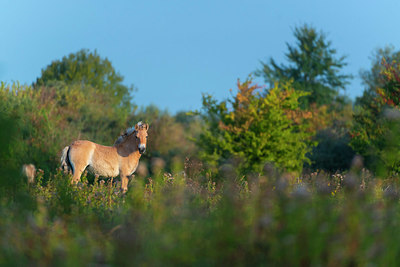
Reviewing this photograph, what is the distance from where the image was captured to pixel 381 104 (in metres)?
19.7

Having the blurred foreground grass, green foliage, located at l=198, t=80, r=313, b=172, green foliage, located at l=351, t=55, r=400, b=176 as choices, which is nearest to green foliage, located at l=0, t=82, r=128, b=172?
green foliage, located at l=198, t=80, r=313, b=172

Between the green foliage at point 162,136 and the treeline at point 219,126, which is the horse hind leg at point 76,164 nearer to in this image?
the treeline at point 219,126

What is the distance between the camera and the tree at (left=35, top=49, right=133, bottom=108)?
41.1 meters

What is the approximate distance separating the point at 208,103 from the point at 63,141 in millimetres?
6620

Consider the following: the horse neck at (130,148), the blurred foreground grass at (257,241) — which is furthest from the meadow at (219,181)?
the horse neck at (130,148)

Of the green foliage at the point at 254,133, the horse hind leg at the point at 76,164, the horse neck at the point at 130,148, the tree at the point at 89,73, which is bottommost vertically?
the horse hind leg at the point at 76,164

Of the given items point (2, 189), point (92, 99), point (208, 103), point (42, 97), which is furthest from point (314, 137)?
point (2, 189)

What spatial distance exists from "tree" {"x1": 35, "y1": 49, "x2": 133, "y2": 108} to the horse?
31.7 meters

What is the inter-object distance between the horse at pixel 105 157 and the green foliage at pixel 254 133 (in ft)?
26.7

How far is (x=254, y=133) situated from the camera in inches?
703

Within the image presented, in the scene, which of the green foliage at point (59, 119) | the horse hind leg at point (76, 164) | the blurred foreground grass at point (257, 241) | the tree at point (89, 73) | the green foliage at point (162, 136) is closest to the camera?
the blurred foreground grass at point (257, 241)

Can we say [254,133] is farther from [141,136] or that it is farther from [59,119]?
[59,119]

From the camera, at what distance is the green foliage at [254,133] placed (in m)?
17.9

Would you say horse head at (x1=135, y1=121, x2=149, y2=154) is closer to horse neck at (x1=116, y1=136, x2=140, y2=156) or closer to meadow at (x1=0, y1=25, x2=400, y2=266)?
horse neck at (x1=116, y1=136, x2=140, y2=156)
